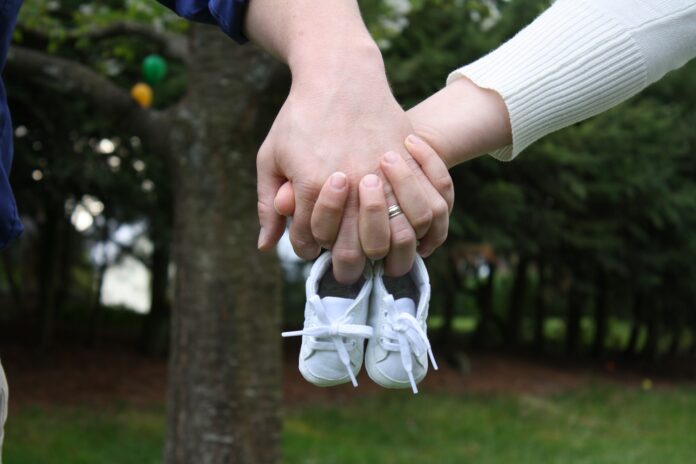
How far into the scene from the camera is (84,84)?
4.95 meters

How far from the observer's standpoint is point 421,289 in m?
1.28

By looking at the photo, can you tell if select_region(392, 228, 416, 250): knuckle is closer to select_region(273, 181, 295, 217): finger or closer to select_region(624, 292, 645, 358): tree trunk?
select_region(273, 181, 295, 217): finger

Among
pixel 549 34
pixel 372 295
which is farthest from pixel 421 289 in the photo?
pixel 549 34

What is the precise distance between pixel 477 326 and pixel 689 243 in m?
4.24

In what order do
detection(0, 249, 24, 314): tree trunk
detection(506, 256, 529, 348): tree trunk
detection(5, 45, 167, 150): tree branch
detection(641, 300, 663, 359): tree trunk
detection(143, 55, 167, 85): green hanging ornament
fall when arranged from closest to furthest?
detection(5, 45, 167, 150): tree branch, detection(143, 55, 167, 85): green hanging ornament, detection(0, 249, 24, 314): tree trunk, detection(506, 256, 529, 348): tree trunk, detection(641, 300, 663, 359): tree trunk

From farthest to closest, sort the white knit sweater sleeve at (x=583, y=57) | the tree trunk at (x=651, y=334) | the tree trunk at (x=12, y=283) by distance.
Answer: the tree trunk at (x=651, y=334)
the tree trunk at (x=12, y=283)
the white knit sweater sleeve at (x=583, y=57)

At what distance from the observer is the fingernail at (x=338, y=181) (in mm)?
1157

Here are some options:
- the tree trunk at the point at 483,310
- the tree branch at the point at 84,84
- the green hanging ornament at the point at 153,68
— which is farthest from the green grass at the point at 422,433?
the tree trunk at the point at 483,310

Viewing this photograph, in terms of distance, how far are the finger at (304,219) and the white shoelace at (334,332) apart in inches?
3.3

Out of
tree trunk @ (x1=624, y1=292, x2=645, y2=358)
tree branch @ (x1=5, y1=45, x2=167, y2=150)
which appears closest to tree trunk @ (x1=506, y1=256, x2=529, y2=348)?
tree trunk @ (x1=624, y1=292, x2=645, y2=358)

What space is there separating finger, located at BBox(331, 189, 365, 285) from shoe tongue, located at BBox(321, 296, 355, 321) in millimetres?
40

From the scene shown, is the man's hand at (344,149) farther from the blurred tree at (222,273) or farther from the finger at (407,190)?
the blurred tree at (222,273)

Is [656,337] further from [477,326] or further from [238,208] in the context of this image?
[238,208]

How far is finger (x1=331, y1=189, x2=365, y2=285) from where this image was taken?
120cm
